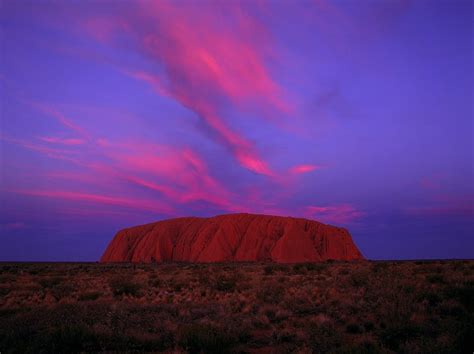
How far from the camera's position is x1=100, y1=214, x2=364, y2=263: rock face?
6056 centimetres

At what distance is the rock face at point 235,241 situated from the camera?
6056 centimetres

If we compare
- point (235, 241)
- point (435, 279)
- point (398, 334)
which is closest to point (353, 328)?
point (398, 334)

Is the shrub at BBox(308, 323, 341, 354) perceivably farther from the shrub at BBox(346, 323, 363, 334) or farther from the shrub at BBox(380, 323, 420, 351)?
the shrub at BBox(380, 323, 420, 351)

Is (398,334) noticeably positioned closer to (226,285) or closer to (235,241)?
(226,285)

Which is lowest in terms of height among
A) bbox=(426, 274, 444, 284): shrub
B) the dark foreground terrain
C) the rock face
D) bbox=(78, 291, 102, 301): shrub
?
bbox=(78, 291, 102, 301): shrub

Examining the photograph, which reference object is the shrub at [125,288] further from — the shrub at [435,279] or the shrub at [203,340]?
the shrub at [435,279]

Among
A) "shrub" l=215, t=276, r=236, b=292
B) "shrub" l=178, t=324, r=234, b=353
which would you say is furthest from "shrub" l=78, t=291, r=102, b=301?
"shrub" l=178, t=324, r=234, b=353

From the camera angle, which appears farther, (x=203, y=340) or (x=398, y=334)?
(x=398, y=334)

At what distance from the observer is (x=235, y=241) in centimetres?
6719

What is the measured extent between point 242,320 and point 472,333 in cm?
524

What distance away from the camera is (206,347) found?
689 centimetres

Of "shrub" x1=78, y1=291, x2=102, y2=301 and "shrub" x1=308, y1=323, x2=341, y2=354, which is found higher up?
"shrub" x1=308, y1=323, x2=341, y2=354

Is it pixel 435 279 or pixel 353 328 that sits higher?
pixel 435 279

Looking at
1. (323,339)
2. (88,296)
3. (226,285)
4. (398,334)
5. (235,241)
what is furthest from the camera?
(235,241)
